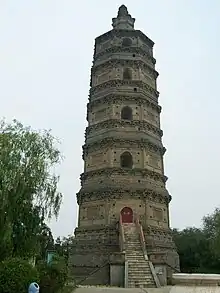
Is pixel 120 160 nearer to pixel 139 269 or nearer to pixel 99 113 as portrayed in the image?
pixel 99 113

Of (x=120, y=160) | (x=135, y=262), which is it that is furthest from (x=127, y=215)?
(x=135, y=262)

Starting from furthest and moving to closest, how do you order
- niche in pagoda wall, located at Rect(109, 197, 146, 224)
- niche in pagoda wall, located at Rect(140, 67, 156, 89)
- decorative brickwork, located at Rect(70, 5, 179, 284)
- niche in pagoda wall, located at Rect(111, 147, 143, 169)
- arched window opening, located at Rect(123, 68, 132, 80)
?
1. niche in pagoda wall, located at Rect(140, 67, 156, 89)
2. arched window opening, located at Rect(123, 68, 132, 80)
3. niche in pagoda wall, located at Rect(111, 147, 143, 169)
4. niche in pagoda wall, located at Rect(109, 197, 146, 224)
5. decorative brickwork, located at Rect(70, 5, 179, 284)

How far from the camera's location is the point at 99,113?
22828mm

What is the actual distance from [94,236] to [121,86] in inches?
354

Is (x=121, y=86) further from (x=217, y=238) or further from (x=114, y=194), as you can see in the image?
(x=217, y=238)

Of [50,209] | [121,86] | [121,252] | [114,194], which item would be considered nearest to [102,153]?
[114,194]

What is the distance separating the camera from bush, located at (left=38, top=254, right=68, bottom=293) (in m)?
11.3

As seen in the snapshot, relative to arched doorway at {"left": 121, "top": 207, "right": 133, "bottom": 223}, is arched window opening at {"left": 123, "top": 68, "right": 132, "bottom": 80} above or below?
above

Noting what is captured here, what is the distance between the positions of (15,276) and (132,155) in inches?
480

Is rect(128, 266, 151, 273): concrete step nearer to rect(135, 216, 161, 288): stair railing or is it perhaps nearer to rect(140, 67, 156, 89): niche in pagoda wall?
rect(135, 216, 161, 288): stair railing

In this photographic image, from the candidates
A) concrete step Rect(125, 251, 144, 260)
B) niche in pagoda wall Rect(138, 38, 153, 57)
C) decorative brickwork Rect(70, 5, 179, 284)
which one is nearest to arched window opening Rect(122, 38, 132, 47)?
decorative brickwork Rect(70, 5, 179, 284)

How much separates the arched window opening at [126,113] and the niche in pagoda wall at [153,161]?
2534mm

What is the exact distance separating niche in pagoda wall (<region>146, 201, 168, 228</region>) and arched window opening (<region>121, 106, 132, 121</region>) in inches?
211

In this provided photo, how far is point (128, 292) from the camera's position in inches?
531
